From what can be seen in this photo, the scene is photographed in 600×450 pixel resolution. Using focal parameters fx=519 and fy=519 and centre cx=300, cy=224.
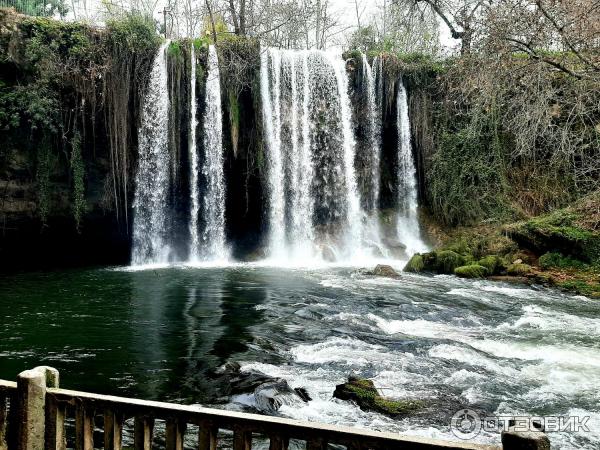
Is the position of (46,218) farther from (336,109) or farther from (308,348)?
(308,348)

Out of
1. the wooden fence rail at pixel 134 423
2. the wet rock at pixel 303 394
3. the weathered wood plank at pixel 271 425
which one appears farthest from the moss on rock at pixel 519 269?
the weathered wood plank at pixel 271 425

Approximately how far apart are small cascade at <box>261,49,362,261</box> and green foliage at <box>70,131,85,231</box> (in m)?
7.32

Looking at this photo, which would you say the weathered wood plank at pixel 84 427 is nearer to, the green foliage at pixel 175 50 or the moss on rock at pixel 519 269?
the moss on rock at pixel 519 269

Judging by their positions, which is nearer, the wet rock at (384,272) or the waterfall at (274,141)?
the wet rock at (384,272)

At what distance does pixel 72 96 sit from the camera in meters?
18.9

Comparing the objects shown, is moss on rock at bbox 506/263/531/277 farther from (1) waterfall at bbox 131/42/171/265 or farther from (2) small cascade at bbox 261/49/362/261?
(1) waterfall at bbox 131/42/171/265

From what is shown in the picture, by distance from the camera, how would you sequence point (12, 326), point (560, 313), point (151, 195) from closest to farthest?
point (12, 326)
point (560, 313)
point (151, 195)

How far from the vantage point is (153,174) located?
20.4 m

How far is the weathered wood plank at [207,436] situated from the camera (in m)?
2.90

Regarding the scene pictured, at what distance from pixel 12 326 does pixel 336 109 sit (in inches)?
656

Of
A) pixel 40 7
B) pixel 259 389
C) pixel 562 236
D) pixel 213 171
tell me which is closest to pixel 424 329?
pixel 259 389

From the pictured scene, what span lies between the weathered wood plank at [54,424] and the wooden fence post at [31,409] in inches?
1.1

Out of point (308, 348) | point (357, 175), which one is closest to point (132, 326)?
point (308, 348)

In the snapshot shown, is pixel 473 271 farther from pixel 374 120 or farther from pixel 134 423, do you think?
pixel 134 423
